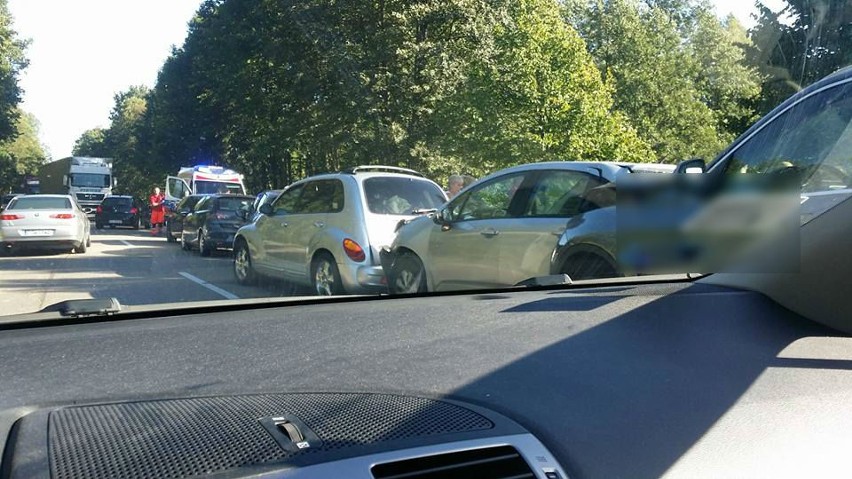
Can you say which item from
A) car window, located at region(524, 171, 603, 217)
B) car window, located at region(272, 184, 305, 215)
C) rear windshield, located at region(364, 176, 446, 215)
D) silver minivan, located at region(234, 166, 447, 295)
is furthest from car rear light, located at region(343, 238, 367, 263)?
car window, located at region(524, 171, 603, 217)

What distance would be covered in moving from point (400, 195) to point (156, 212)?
3415 mm

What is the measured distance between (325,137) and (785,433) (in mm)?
10720

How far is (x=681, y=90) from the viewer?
591cm

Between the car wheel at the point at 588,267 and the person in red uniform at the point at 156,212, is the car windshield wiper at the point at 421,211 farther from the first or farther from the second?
the person in red uniform at the point at 156,212

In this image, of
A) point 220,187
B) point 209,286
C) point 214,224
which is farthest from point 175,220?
point 220,187

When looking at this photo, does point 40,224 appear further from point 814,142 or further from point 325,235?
point 814,142

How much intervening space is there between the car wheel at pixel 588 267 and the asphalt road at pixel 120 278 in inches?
86.0

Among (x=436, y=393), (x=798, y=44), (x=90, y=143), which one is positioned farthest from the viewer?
(x=90, y=143)

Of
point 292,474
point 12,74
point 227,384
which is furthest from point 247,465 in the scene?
point 12,74

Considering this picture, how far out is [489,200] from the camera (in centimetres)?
713

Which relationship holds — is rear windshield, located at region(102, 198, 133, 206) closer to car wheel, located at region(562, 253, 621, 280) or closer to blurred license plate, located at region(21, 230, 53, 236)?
blurred license plate, located at region(21, 230, 53, 236)

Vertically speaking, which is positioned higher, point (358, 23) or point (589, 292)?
point (358, 23)

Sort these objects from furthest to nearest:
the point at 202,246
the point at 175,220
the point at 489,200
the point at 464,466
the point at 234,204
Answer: the point at 175,220, the point at 234,204, the point at 202,246, the point at 489,200, the point at 464,466

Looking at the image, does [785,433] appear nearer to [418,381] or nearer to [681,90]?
[418,381]
